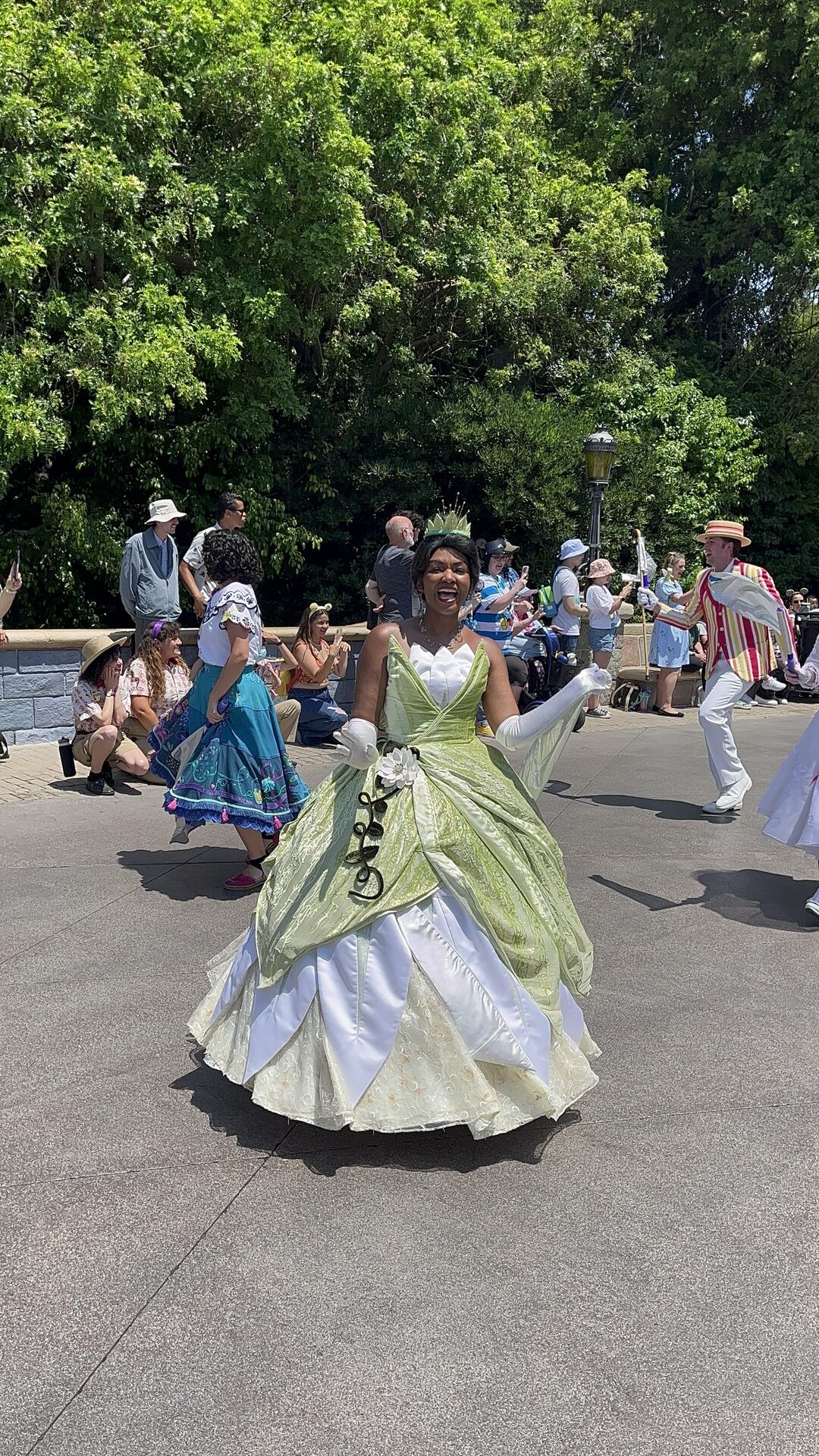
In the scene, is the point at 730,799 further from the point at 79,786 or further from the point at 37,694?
the point at 37,694

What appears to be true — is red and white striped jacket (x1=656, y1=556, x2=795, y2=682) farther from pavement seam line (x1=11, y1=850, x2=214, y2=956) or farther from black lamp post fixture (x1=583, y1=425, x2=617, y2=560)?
black lamp post fixture (x1=583, y1=425, x2=617, y2=560)

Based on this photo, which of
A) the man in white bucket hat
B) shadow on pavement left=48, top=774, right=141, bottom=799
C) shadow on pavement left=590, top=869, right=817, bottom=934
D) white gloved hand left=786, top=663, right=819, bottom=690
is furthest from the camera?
the man in white bucket hat

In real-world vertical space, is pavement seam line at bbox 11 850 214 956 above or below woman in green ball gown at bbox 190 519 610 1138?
below

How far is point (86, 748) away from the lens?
881 centimetres

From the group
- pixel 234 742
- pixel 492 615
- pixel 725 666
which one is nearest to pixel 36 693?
pixel 492 615

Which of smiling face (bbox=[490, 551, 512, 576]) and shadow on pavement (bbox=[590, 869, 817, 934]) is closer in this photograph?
shadow on pavement (bbox=[590, 869, 817, 934])

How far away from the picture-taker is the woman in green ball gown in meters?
3.38

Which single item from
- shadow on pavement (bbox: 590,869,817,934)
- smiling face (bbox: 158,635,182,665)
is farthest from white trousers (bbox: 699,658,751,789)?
smiling face (bbox: 158,635,182,665)

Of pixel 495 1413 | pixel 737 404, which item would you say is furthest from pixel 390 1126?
pixel 737 404

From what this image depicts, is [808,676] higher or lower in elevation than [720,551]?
lower

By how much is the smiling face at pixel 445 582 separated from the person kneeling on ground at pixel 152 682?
5.40m

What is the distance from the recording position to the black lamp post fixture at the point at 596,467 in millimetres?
15008

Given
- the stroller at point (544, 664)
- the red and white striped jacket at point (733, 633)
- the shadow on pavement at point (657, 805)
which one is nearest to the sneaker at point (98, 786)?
the shadow on pavement at point (657, 805)

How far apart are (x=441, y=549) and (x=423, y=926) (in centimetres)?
127
